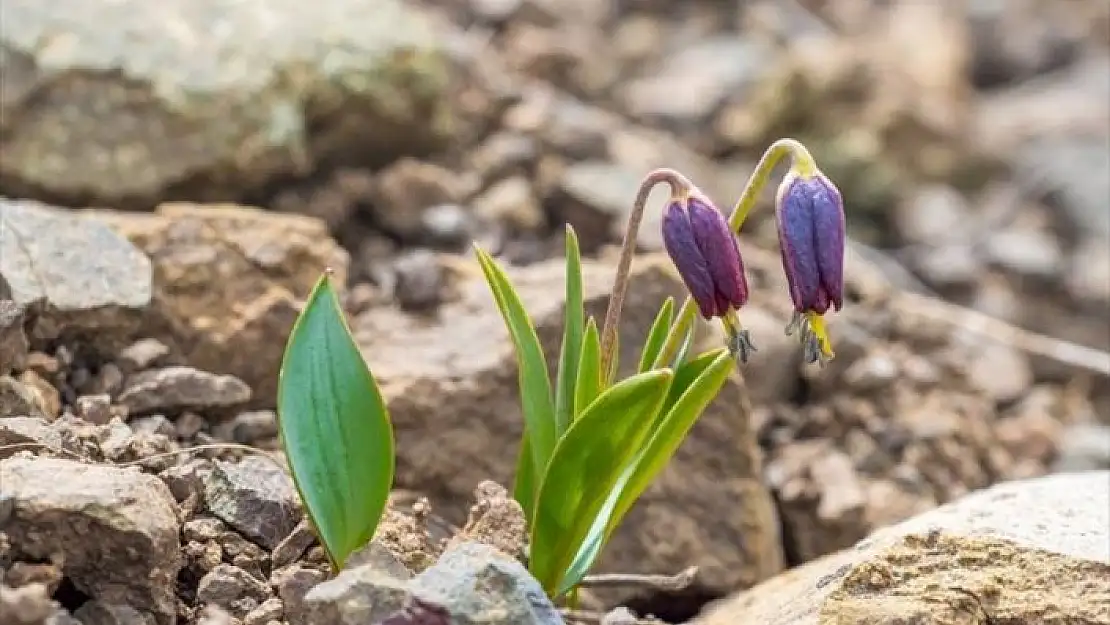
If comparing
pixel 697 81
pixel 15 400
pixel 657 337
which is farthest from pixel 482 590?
pixel 697 81

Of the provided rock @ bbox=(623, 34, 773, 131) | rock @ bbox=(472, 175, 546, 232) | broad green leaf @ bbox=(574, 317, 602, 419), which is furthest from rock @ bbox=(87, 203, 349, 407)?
rock @ bbox=(623, 34, 773, 131)

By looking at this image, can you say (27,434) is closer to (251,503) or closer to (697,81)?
(251,503)

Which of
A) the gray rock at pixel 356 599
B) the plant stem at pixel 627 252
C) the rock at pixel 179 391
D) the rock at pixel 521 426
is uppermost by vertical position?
the plant stem at pixel 627 252

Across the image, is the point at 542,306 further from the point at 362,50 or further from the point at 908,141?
the point at 908,141

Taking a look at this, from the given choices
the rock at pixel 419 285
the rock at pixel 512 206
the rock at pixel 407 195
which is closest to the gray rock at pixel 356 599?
the rock at pixel 419 285

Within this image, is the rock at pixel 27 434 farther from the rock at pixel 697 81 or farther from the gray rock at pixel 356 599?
the rock at pixel 697 81
